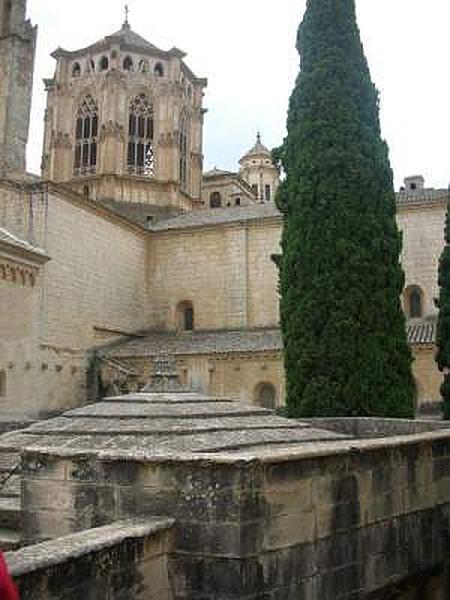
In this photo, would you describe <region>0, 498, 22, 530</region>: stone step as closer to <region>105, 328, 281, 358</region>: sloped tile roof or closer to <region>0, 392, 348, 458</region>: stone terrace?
<region>0, 392, 348, 458</region>: stone terrace

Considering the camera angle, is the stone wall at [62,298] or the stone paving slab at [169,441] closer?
the stone paving slab at [169,441]

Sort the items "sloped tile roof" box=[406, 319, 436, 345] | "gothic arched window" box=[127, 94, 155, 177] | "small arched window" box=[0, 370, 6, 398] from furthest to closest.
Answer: "gothic arched window" box=[127, 94, 155, 177], "sloped tile roof" box=[406, 319, 436, 345], "small arched window" box=[0, 370, 6, 398]

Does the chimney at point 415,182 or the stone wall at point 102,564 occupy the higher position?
the chimney at point 415,182

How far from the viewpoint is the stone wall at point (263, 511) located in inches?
165

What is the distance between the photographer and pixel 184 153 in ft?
125

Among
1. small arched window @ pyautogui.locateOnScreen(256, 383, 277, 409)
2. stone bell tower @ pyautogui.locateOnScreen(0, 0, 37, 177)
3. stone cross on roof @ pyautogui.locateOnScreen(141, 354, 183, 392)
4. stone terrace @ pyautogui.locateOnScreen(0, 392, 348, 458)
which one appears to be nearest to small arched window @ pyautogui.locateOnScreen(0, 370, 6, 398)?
small arched window @ pyautogui.locateOnScreen(256, 383, 277, 409)

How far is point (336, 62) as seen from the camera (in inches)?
562

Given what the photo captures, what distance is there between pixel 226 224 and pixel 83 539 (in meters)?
25.7

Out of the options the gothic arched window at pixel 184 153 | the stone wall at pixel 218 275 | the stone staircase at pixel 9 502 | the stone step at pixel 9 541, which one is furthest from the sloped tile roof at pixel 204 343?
the stone step at pixel 9 541

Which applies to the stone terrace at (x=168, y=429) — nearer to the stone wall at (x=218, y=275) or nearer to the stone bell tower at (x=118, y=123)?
the stone wall at (x=218, y=275)

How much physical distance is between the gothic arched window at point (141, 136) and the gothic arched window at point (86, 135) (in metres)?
1.99

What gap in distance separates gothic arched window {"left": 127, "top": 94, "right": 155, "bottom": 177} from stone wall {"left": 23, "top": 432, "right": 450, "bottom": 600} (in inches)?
1263

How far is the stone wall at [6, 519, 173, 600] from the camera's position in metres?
3.29

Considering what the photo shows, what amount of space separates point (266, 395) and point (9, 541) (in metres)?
19.3
